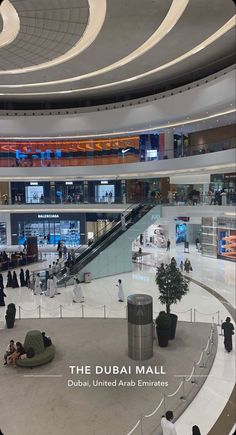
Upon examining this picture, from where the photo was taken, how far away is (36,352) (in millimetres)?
9266

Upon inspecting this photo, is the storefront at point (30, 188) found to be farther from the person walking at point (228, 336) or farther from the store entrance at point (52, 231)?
the person walking at point (228, 336)

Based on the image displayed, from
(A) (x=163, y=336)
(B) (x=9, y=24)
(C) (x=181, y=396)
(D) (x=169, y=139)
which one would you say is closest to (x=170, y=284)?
(A) (x=163, y=336)

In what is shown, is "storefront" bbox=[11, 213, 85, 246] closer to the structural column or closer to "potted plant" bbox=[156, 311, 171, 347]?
the structural column

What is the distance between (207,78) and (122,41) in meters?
6.08

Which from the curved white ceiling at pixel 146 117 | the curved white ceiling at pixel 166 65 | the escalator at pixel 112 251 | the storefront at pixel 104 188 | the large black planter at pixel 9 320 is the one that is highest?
the curved white ceiling at pixel 166 65

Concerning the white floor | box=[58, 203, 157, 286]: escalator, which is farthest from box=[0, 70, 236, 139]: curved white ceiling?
the white floor

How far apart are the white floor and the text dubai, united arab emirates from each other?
1.16 meters

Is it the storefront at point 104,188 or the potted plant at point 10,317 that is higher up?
the storefront at point 104,188

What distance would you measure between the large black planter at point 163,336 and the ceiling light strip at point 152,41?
10905 millimetres

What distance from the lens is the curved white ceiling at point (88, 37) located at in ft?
41.5

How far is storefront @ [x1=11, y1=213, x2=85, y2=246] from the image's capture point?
104 ft

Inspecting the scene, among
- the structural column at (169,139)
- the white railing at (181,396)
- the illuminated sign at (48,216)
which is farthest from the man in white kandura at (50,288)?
the illuminated sign at (48,216)

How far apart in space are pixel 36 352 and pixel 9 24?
11698mm

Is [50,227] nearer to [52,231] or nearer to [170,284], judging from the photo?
[52,231]
